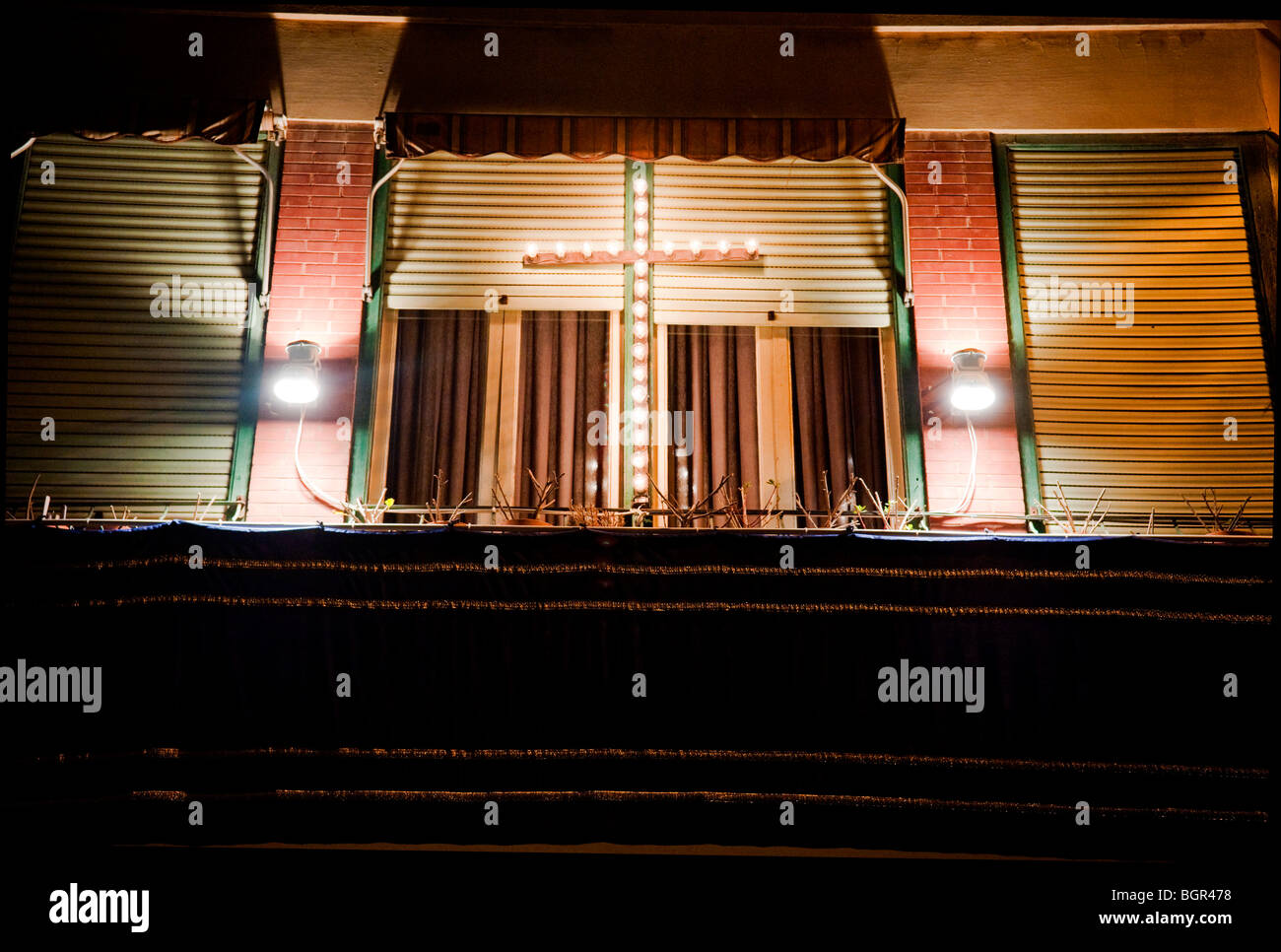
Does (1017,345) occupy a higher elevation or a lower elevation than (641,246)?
lower

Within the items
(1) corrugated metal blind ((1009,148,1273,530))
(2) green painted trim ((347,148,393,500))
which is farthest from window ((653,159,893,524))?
(2) green painted trim ((347,148,393,500))

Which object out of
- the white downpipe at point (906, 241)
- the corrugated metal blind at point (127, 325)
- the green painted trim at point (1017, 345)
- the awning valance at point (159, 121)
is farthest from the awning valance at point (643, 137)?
the corrugated metal blind at point (127, 325)

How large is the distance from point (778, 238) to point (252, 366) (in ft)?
11.3

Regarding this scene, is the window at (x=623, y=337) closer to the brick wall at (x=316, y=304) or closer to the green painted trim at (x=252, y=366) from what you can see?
the brick wall at (x=316, y=304)

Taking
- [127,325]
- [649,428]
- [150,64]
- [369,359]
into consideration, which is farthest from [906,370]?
[150,64]

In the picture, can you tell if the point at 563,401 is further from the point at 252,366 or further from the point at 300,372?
the point at 252,366

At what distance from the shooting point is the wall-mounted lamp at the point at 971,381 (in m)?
5.53

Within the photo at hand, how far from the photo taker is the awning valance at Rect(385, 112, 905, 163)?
605 centimetres

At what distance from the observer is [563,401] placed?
5969 mm

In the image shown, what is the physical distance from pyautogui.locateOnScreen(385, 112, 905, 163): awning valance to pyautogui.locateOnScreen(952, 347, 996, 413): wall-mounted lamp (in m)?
1.49

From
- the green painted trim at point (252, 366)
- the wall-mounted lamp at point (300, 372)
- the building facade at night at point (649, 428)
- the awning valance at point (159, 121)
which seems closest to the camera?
the building facade at night at point (649, 428)

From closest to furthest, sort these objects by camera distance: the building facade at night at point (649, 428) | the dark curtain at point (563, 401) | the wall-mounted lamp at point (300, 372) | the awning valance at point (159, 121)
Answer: the building facade at night at point (649, 428) → the wall-mounted lamp at point (300, 372) → the dark curtain at point (563, 401) → the awning valance at point (159, 121)

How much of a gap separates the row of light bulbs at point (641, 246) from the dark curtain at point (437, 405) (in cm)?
62
